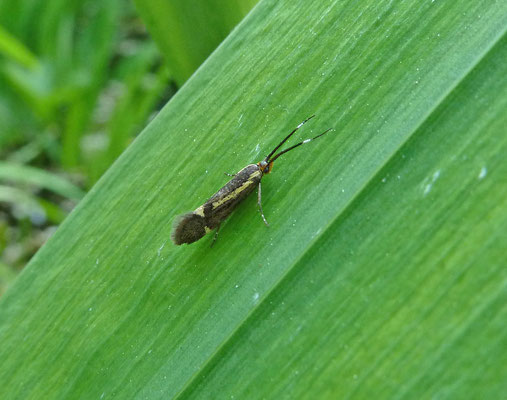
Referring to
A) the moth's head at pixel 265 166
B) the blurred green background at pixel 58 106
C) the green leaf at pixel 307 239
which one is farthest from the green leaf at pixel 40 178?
the moth's head at pixel 265 166

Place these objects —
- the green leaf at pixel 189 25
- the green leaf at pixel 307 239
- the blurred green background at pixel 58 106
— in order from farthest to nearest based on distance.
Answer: the blurred green background at pixel 58 106, the green leaf at pixel 189 25, the green leaf at pixel 307 239

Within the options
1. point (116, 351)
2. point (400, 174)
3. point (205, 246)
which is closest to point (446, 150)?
point (400, 174)

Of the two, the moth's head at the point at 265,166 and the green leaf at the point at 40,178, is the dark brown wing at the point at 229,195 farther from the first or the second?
the green leaf at the point at 40,178

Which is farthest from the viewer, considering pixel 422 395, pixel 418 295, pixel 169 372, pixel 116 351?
pixel 116 351

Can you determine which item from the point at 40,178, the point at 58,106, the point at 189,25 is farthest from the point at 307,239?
the point at 58,106

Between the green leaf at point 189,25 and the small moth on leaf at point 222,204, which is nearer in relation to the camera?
the green leaf at point 189,25

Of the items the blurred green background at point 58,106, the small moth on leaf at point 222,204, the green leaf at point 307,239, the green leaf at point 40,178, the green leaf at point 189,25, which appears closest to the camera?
the green leaf at point 307,239

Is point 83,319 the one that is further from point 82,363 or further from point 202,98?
point 202,98

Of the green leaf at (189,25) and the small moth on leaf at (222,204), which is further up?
the green leaf at (189,25)
